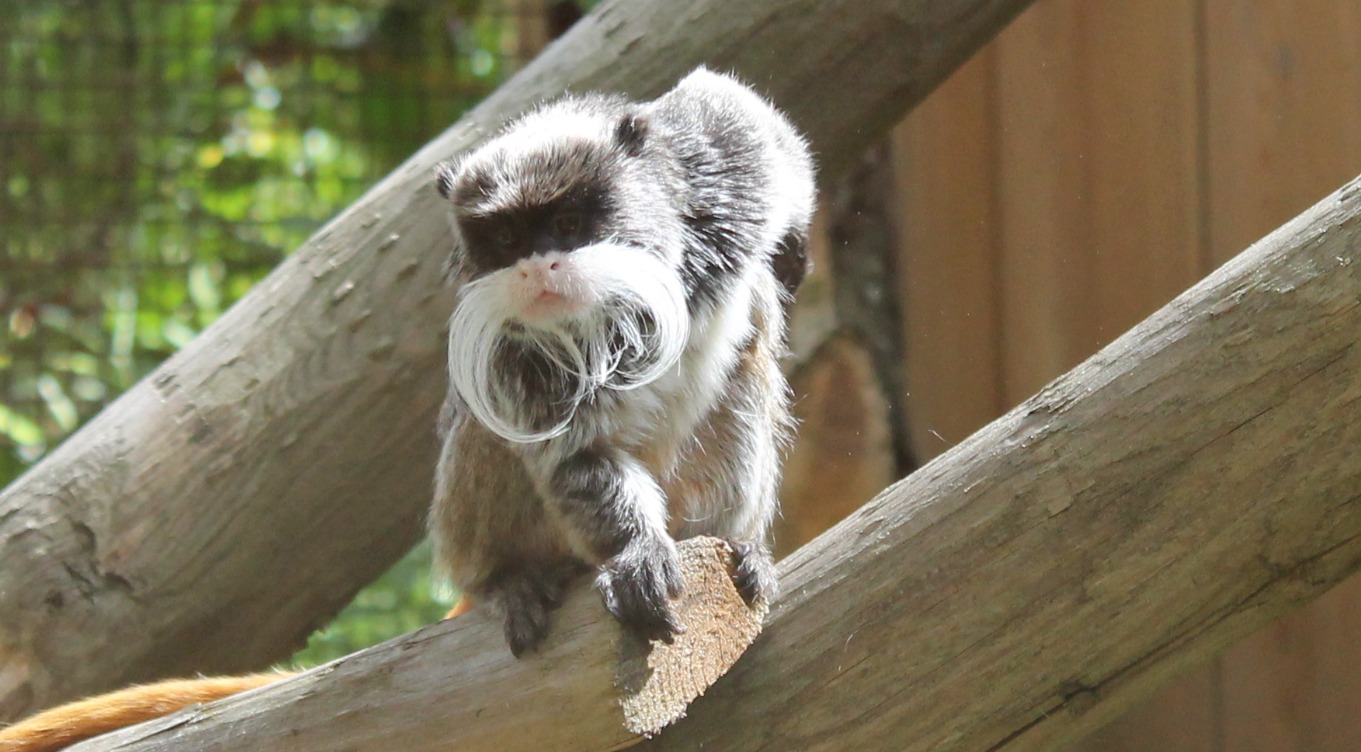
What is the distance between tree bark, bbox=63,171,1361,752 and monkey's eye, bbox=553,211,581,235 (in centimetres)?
50

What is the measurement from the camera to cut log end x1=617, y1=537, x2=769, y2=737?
1.63 m

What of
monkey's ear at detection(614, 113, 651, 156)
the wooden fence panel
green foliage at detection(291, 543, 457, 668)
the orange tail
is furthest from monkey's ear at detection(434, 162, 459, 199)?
green foliage at detection(291, 543, 457, 668)

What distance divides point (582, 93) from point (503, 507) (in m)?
0.92

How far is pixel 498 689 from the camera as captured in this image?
172 cm

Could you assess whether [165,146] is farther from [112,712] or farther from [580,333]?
[580,333]

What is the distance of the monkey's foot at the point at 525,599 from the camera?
174cm

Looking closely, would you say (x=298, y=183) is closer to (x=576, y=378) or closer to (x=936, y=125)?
(x=936, y=125)

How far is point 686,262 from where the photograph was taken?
199 cm

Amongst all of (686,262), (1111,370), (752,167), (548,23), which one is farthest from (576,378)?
(548,23)

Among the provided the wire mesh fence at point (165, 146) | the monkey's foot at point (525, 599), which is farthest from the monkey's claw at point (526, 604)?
the wire mesh fence at point (165, 146)

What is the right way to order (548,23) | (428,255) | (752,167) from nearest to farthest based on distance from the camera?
1. (752,167)
2. (428,255)
3. (548,23)

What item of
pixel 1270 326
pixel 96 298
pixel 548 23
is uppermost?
pixel 1270 326

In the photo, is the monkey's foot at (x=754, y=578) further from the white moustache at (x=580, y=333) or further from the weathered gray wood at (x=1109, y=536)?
the white moustache at (x=580, y=333)

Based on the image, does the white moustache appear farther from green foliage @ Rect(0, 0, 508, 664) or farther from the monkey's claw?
green foliage @ Rect(0, 0, 508, 664)
